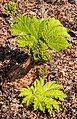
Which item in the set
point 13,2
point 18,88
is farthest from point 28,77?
point 13,2

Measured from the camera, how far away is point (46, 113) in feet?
18.8

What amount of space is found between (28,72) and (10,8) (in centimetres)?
200

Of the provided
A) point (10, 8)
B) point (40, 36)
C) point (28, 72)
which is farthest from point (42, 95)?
point (10, 8)

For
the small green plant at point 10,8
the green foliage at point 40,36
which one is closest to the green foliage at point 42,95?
the green foliage at point 40,36

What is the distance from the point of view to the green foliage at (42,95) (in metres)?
5.64

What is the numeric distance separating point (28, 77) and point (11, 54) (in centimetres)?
76

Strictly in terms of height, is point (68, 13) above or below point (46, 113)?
above

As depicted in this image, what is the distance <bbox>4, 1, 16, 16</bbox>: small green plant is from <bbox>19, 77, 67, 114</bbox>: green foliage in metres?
2.25

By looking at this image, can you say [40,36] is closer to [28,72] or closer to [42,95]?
[28,72]

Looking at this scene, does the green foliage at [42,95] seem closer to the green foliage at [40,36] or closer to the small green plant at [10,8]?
the green foliage at [40,36]

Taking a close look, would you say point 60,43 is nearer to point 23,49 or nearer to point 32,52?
point 32,52

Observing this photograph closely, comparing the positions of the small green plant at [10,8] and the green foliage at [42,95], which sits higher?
the small green plant at [10,8]

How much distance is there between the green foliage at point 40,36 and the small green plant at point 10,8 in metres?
1.52

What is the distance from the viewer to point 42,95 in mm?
5746
